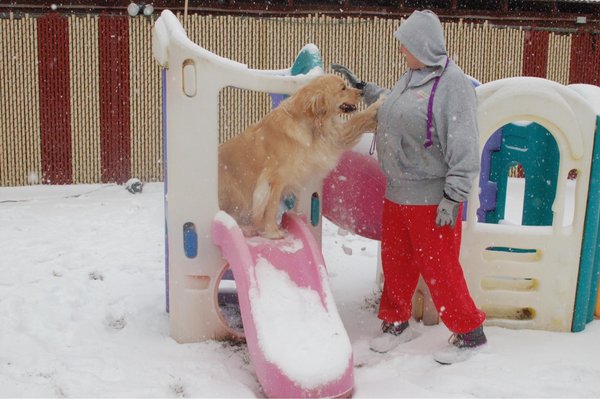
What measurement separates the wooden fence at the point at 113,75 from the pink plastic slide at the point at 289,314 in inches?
233

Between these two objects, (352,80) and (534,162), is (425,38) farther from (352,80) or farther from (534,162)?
(534,162)

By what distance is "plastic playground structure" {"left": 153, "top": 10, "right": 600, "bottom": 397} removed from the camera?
11.0 ft

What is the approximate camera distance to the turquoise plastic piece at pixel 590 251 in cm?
375

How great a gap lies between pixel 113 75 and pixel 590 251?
7.16 metres

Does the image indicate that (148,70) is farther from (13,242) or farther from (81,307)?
(81,307)

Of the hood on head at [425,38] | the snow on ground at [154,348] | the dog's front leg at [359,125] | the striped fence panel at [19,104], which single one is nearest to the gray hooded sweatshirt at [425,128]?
the hood on head at [425,38]

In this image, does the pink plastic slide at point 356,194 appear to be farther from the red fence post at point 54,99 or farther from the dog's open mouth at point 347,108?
the red fence post at point 54,99

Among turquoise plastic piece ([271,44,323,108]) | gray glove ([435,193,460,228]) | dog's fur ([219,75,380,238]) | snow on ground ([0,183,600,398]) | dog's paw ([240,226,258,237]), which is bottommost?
snow on ground ([0,183,600,398])

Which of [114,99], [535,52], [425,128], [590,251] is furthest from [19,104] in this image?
[535,52]

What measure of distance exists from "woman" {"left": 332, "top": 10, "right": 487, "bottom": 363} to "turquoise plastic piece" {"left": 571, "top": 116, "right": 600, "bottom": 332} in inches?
31.9

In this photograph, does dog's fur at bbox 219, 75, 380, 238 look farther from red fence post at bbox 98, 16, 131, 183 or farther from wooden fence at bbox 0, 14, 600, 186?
red fence post at bbox 98, 16, 131, 183

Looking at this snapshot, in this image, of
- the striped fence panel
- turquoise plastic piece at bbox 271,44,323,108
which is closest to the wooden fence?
the striped fence panel

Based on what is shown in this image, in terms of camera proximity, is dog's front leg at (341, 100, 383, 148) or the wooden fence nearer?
dog's front leg at (341, 100, 383, 148)

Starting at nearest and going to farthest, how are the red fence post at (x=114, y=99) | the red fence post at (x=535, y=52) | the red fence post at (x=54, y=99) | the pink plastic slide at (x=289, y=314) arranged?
1. the pink plastic slide at (x=289, y=314)
2. the red fence post at (x=54, y=99)
3. the red fence post at (x=114, y=99)
4. the red fence post at (x=535, y=52)
